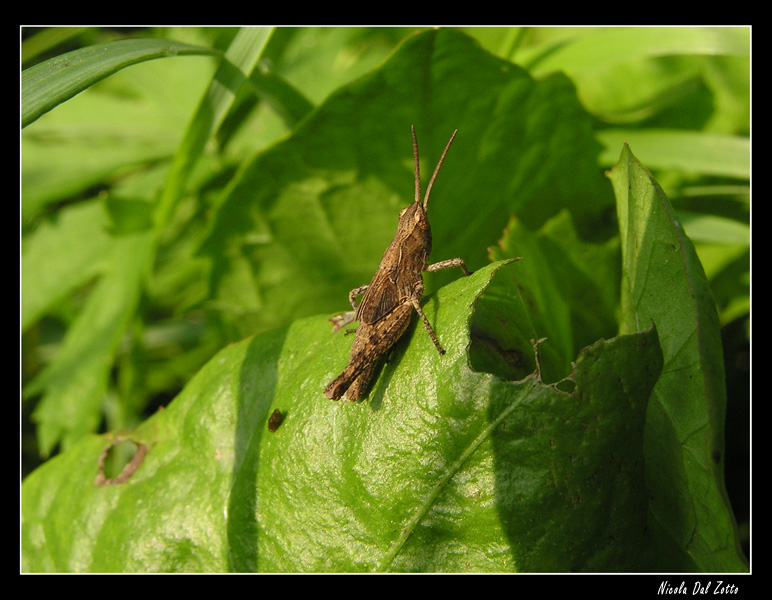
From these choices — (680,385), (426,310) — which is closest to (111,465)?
(426,310)

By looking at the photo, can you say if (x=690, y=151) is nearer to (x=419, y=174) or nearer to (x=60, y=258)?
(x=419, y=174)

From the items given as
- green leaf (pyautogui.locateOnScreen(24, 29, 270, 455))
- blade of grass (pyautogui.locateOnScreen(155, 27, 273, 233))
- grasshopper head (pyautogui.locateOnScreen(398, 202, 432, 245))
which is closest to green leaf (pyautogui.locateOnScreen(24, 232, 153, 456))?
green leaf (pyautogui.locateOnScreen(24, 29, 270, 455))

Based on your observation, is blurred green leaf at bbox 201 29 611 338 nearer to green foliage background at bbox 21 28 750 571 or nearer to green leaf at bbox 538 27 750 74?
green foliage background at bbox 21 28 750 571

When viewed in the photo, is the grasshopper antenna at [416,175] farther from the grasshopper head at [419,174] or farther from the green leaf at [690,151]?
the green leaf at [690,151]

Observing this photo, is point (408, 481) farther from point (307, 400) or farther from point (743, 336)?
point (743, 336)

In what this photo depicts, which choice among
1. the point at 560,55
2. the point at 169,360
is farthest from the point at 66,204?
the point at 560,55

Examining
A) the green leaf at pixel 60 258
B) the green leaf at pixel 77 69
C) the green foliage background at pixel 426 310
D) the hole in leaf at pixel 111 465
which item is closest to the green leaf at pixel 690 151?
the green foliage background at pixel 426 310
